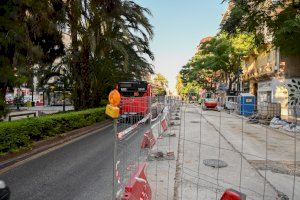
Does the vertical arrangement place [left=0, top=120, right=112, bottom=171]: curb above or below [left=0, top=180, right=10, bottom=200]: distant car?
below

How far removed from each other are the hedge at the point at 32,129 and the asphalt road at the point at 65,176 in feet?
2.90

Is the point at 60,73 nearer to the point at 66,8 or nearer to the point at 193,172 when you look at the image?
the point at 66,8

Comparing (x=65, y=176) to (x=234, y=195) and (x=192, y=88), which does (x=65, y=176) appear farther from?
(x=192, y=88)

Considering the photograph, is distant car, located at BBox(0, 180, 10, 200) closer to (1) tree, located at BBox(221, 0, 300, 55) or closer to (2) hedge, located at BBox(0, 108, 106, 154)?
(2) hedge, located at BBox(0, 108, 106, 154)

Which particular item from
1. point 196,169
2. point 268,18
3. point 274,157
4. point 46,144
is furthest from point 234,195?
point 268,18

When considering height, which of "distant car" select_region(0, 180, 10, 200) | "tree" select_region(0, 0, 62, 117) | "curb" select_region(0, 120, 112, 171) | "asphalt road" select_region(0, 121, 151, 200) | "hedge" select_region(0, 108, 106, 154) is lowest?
"asphalt road" select_region(0, 121, 151, 200)

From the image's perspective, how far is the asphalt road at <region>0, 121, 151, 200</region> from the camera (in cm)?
689

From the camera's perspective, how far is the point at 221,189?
23.1 ft

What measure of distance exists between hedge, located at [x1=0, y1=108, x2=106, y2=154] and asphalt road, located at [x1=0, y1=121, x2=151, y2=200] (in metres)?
0.89

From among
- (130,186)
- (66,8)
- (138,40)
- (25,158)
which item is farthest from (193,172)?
(138,40)

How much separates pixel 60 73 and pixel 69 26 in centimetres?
501

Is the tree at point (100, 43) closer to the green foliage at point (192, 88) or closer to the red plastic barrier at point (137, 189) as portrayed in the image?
the red plastic barrier at point (137, 189)

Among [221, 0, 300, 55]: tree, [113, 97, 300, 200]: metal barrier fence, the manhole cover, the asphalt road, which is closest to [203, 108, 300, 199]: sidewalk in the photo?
[113, 97, 300, 200]: metal barrier fence

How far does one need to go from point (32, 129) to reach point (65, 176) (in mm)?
4228
